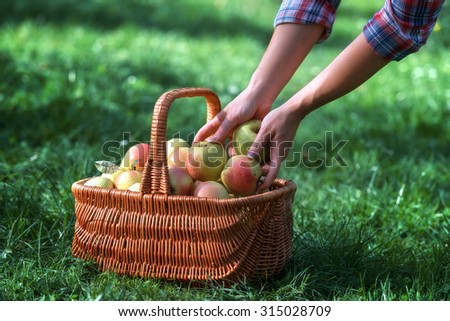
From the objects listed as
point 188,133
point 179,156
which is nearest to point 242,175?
point 179,156

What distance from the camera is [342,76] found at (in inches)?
89.4

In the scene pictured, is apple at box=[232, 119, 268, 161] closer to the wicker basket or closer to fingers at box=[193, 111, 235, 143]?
fingers at box=[193, 111, 235, 143]

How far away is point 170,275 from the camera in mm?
2293

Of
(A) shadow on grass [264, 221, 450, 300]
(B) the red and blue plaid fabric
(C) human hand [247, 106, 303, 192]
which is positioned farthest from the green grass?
(B) the red and blue plaid fabric

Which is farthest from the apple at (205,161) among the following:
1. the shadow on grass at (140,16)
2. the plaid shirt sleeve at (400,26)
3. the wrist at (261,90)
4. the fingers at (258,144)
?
the shadow on grass at (140,16)

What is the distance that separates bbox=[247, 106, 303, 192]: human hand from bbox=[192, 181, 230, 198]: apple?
0.45 ft

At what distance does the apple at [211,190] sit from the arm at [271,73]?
0.63ft

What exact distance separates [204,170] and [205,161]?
0.04 meters

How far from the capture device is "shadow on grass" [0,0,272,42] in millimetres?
7301

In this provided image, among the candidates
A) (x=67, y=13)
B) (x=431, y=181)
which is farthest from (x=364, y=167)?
(x=67, y=13)

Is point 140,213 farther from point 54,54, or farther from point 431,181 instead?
point 54,54

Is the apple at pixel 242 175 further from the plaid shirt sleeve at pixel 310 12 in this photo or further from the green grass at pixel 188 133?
the plaid shirt sleeve at pixel 310 12

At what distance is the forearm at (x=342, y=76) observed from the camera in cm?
Answer: 225
